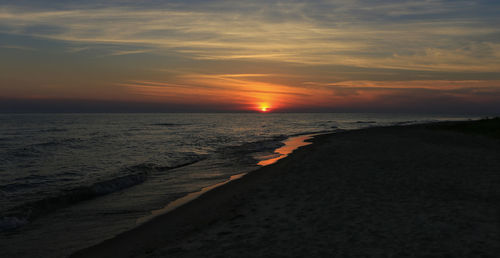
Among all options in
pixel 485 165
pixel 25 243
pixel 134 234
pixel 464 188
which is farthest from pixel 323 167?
pixel 25 243

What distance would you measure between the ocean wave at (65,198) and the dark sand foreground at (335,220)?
4.03m

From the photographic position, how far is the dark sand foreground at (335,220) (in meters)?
6.04

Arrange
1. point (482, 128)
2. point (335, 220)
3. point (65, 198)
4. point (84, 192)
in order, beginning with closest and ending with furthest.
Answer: point (335, 220) < point (65, 198) < point (84, 192) < point (482, 128)

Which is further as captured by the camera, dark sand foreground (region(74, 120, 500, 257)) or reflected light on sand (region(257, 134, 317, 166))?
reflected light on sand (region(257, 134, 317, 166))

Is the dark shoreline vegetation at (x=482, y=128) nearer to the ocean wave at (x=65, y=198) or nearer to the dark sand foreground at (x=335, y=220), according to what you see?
the dark sand foreground at (x=335, y=220)

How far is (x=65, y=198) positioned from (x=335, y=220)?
10.1 metres

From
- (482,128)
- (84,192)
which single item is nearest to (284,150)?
(84,192)

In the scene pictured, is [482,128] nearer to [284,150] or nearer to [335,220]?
[284,150]

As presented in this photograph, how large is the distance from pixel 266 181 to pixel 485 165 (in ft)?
35.9

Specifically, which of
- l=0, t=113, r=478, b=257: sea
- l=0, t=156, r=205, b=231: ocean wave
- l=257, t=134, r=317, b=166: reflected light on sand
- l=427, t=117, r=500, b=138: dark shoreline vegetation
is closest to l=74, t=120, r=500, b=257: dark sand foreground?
l=0, t=113, r=478, b=257: sea

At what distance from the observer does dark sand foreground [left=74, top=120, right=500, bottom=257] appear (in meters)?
6.04

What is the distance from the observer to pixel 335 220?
761cm

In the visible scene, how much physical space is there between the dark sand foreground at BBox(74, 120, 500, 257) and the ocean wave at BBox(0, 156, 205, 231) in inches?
159

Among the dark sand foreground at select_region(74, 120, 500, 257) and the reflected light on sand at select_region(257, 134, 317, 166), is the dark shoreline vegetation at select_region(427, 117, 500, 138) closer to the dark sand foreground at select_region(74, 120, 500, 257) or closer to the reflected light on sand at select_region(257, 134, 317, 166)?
the reflected light on sand at select_region(257, 134, 317, 166)
